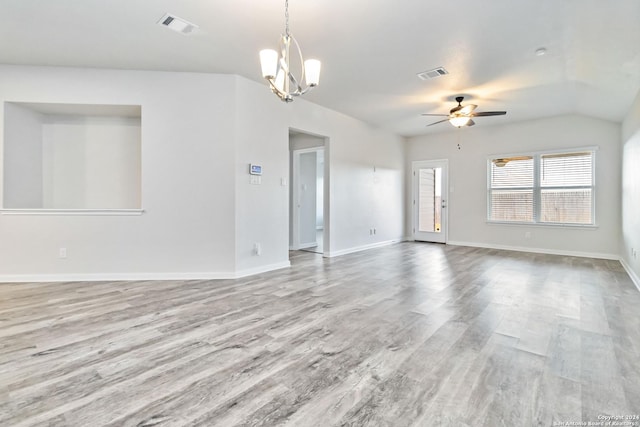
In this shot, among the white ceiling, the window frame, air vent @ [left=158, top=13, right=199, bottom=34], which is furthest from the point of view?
the window frame

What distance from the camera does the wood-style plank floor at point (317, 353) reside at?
1.58 meters

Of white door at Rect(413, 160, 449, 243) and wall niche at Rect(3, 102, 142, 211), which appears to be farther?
white door at Rect(413, 160, 449, 243)

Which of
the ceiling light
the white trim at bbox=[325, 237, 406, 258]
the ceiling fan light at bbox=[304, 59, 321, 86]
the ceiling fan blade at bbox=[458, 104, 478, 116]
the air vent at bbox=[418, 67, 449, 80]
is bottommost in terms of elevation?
the white trim at bbox=[325, 237, 406, 258]

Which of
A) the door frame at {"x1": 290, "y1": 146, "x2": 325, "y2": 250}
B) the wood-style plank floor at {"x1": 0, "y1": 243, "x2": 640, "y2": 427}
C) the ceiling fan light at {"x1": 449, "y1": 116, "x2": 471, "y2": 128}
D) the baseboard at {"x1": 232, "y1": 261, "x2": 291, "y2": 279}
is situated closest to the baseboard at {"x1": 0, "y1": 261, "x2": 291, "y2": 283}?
the baseboard at {"x1": 232, "y1": 261, "x2": 291, "y2": 279}

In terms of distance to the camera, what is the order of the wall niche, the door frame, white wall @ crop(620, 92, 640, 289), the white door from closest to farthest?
1. white wall @ crop(620, 92, 640, 289)
2. the wall niche
3. the door frame
4. the white door

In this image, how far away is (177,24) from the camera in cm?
295

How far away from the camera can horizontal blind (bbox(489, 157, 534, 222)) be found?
6.53m

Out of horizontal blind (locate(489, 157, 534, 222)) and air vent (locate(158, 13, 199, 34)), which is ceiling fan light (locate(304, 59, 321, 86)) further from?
horizontal blind (locate(489, 157, 534, 222))

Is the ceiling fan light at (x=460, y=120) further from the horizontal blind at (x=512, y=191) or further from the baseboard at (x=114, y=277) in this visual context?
the baseboard at (x=114, y=277)

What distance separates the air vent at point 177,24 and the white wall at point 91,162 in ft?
6.89

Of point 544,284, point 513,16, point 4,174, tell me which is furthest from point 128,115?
point 544,284

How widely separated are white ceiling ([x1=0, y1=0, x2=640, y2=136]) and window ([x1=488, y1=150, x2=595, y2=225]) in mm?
1539

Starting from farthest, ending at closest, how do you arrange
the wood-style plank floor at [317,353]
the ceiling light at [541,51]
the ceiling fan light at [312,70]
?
the ceiling light at [541,51]
the ceiling fan light at [312,70]
the wood-style plank floor at [317,353]

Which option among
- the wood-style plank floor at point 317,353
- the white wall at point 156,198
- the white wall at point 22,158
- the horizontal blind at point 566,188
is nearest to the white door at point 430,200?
the horizontal blind at point 566,188
